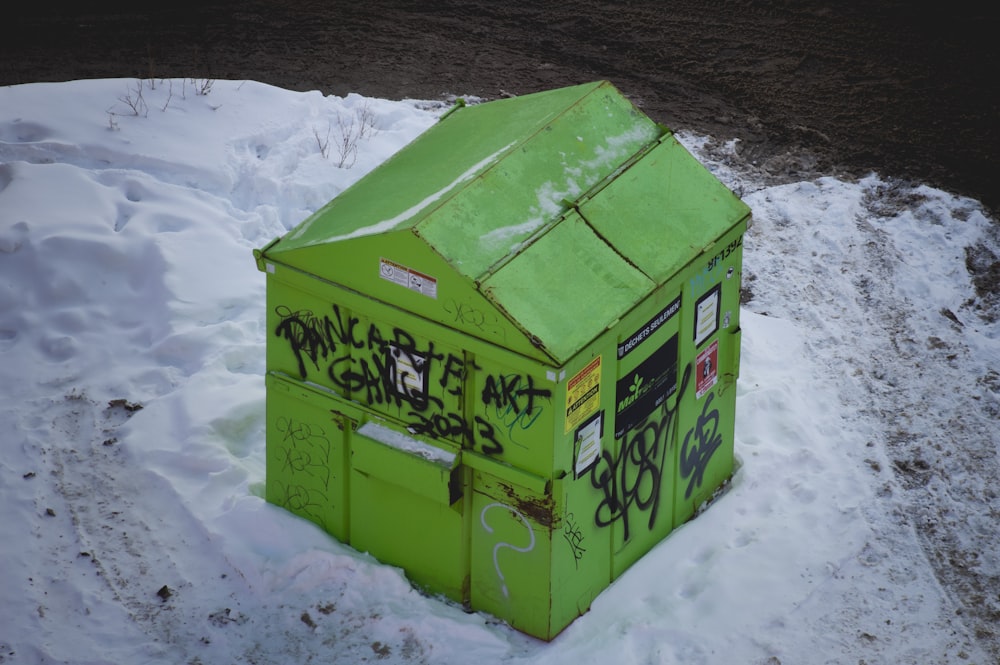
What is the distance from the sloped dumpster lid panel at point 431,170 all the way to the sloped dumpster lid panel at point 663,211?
1.52 feet

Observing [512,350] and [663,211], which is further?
[663,211]

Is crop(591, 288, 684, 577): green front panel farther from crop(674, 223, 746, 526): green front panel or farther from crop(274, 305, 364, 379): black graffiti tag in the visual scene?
crop(274, 305, 364, 379): black graffiti tag

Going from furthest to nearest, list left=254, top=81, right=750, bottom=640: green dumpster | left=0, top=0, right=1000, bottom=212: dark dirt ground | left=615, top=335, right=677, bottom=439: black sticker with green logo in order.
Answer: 1. left=0, top=0, right=1000, bottom=212: dark dirt ground
2. left=615, top=335, right=677, bottom=439: black sticker with green logo
3. left=254, top=81, right=750, bottom=640: green dumpster

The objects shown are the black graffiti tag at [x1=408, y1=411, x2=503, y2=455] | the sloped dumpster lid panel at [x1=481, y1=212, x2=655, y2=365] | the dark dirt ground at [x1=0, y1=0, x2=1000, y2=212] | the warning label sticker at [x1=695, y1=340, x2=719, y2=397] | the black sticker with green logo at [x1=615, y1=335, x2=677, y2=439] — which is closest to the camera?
the sloped dumpster lid panel at [x1=481, y1=212, x2=655, y2=365]

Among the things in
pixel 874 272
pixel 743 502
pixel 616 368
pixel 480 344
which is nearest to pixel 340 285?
pixel 480 344

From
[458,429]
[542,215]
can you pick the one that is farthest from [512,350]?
[542,215]

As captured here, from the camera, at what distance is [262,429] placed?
6.75 m

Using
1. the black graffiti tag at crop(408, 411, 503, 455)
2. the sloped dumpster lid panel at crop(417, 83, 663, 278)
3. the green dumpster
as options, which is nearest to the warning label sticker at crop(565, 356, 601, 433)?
the green dumpster

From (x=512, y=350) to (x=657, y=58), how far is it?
251 inches

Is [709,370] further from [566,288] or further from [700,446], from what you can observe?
[566,288]

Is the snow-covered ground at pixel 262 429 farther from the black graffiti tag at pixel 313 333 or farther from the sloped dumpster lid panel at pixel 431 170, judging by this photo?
the sloped dumpster lid panel at pixel 431 170

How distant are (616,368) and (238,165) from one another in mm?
4142

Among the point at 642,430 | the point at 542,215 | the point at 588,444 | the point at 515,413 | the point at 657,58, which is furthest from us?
the point at 657,58

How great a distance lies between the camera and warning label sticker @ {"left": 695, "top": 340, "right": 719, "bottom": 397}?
608 cm
